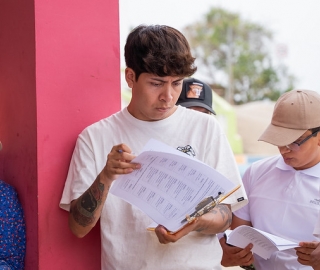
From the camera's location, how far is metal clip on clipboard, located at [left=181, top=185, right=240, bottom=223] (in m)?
1.81

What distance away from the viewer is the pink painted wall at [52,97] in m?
2.27

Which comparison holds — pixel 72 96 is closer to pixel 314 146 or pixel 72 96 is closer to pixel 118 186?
pixel 118 186

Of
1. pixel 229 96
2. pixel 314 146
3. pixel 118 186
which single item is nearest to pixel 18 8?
pixel 118 186

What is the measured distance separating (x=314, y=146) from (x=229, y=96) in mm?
26135

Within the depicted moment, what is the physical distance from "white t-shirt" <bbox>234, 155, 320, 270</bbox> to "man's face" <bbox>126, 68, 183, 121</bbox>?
73 cm

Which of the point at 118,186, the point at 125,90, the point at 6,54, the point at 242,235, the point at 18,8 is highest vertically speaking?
the point at 18,8

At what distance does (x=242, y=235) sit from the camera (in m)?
2.34

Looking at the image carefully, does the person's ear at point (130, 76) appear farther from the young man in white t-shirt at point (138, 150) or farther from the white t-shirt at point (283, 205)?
the white t-shirt at point (283, 205)

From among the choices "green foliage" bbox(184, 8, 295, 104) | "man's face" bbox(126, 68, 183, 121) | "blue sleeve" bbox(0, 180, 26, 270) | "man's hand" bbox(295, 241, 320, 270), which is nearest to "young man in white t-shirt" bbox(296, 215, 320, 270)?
"man's hand" bbox(295, 241, 320, 270)

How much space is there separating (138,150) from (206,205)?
0.46 metres

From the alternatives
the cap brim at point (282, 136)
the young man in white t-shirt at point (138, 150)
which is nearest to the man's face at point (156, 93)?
the young man in white t-shirt at point (138, 150)

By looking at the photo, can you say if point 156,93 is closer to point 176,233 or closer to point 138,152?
point 138,152

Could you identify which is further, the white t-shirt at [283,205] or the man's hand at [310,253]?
the white t-shirt at [283,205]

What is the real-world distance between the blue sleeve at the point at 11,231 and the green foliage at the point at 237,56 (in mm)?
26551
